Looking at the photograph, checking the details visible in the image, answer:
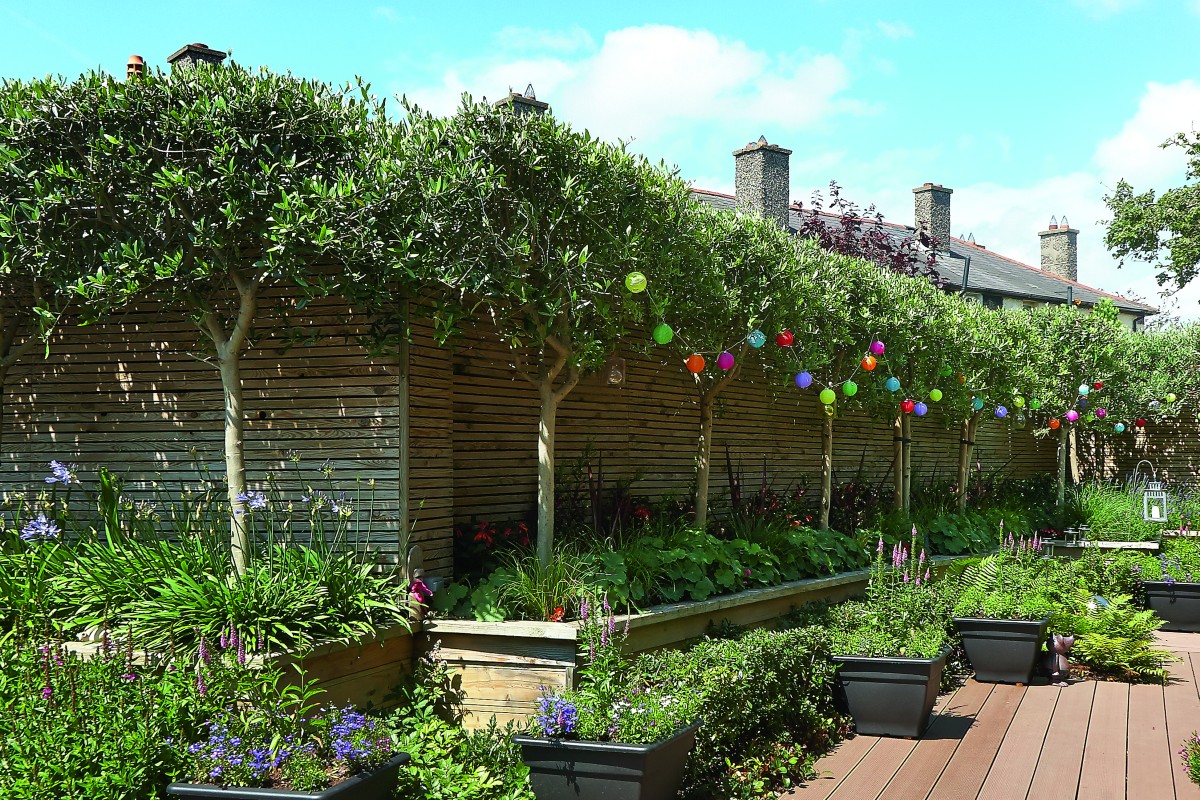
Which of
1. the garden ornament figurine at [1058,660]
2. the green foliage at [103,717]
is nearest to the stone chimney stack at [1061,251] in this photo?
the garden ornament figurine at [1058,660]

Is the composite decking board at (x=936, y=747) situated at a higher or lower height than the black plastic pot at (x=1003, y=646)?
lower

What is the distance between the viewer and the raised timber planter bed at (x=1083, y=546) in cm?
1108

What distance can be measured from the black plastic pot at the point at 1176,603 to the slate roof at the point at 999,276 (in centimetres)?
1093

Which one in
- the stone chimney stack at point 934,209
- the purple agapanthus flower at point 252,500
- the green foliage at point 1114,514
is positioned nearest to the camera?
the purple agapanthus flower at point 252,500

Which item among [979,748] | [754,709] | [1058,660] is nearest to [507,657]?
[754,709]

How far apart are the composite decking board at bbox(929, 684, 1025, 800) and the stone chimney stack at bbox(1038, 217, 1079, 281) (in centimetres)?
2461

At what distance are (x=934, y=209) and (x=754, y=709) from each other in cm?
2085

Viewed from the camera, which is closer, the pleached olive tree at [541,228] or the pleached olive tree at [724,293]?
the pleached olive tree at [541,228]

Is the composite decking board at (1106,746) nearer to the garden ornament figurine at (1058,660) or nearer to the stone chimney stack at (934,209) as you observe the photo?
the garden ornament figurine at (1058,660)

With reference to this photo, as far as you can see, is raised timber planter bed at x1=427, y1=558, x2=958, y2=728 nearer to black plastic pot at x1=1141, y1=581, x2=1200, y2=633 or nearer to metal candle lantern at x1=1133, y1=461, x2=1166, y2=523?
black plastic pot at x1=1141, y1=581, x2=1200, y2=633

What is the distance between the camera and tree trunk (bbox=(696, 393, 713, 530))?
296 inches

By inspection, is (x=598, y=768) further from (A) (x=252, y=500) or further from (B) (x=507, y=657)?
(A) (x=252, y=500)

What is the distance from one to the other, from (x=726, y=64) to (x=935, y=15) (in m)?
1.53

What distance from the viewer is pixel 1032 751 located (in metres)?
4.97
